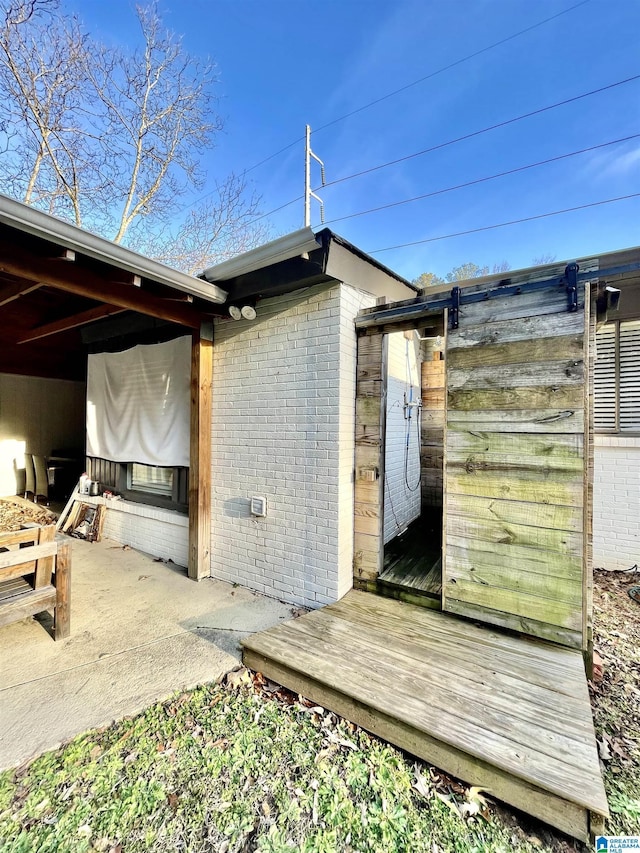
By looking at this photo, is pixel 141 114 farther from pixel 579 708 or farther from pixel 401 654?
pixel 579 708

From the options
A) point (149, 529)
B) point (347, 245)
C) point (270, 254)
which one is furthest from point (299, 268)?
point (149, 529)

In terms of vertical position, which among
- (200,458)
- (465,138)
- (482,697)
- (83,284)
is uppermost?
(465,138)

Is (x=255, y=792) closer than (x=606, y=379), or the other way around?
(x=255, y=792)

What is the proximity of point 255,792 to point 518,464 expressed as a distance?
7.46 feet

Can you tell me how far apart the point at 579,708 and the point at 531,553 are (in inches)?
32.3

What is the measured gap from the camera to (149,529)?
4.50 metres

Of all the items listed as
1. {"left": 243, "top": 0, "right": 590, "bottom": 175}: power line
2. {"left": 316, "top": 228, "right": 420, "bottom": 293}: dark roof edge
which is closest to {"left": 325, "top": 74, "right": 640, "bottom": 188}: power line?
{"left": 243, "top": 0, "right": 590, "bottom": 175}: power line

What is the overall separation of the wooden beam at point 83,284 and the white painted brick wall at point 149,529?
7.44ft

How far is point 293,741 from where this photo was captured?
1.87 metres

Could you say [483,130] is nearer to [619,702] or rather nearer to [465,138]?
[465,138]

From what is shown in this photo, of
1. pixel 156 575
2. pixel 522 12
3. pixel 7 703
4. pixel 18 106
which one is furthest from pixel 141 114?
pixel 7 703

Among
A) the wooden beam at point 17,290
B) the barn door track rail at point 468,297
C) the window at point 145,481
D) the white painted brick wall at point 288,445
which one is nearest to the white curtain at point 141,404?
the window at point 145,481

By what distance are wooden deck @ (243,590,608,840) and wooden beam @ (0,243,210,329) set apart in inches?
109

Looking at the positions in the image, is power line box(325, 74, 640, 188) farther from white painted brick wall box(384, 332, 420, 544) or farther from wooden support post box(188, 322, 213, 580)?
wooden support post box(188, 322, 213, 580)
